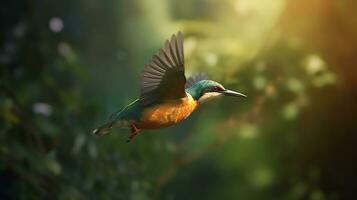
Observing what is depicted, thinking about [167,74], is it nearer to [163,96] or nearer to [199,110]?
[163,96]

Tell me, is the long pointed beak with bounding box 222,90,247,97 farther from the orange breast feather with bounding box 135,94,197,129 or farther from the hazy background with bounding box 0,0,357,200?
the hazy background with bounding box 0,0,357,200

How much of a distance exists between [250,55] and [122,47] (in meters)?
0.52

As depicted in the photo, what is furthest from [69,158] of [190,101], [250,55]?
[190,101]

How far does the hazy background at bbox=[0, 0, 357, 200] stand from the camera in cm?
245

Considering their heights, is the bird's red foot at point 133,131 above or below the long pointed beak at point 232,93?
below

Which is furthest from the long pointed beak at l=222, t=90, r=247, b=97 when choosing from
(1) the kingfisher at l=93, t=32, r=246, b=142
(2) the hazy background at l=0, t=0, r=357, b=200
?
(2) the hazy background at l=0, t=0, r=357, b=200

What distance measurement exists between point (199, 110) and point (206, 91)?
2377mm

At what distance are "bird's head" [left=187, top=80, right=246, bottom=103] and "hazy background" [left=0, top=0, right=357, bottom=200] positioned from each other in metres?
1.94

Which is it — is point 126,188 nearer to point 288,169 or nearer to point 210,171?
point 210,171

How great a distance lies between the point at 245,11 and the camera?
8.72ft

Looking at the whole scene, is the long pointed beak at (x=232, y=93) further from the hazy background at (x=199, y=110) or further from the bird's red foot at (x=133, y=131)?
the hazy background at (x=199, y=110)

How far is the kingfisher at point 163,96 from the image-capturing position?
38cm

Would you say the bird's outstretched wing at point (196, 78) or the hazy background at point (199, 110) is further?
the hazy background at point (199, 110)

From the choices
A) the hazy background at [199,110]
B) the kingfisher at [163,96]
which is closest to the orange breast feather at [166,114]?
the kingfisher at [163,96]
